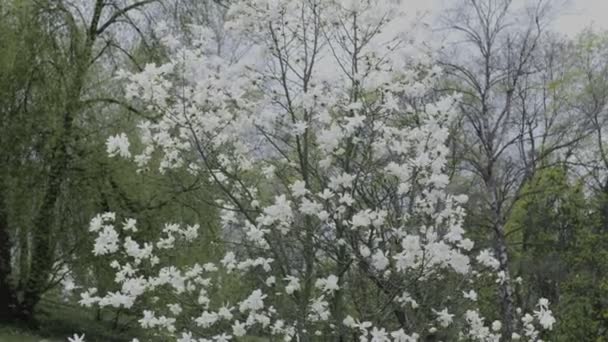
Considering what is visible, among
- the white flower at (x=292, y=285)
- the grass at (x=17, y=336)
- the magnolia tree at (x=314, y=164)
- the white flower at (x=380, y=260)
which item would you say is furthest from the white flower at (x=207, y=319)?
the grass at (x=17, y=336)

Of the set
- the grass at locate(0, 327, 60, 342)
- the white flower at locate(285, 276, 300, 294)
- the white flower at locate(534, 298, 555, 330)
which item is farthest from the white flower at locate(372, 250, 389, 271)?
the grass at locate(0, 327, 60, 342)

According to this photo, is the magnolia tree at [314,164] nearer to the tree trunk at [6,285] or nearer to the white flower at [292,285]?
the white flower at [292,285]

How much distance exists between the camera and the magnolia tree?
13.7 feet

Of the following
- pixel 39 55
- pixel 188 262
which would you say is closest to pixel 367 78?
pixel 188 262

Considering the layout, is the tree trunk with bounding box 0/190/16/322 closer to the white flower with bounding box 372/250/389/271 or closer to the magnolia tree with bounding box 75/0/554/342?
the magnolia tree with bounding box 75/0/554/342

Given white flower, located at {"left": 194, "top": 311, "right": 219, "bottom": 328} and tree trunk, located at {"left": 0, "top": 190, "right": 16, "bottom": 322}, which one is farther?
tree trunk, located at {"left": 0, "top": 190, "right": 16, "bottom": 322}

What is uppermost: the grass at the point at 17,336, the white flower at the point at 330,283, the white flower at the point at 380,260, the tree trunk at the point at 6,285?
the tree trunk at the point at 6,285

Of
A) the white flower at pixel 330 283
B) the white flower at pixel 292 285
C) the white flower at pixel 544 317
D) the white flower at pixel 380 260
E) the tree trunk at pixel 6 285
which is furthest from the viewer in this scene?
the tree trunk at pixel 6 285

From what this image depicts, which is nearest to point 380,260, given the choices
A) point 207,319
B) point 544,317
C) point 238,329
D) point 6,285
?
point 238,329

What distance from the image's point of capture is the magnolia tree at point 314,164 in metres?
4.18

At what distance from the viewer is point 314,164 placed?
4914mm

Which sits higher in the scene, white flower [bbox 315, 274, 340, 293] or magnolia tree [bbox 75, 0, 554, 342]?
magnolia tree [bbox 75, 0, 554, 342]

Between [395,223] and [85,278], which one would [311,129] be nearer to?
[395,223]

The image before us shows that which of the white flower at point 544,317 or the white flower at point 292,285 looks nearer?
the white flower at point 292,285
